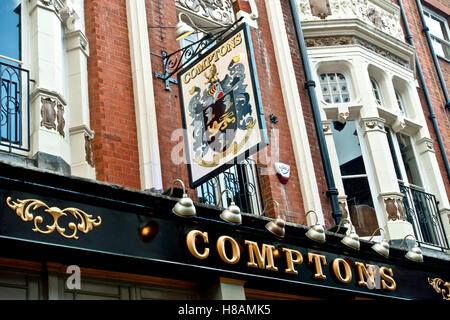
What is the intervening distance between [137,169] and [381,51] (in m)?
7.42

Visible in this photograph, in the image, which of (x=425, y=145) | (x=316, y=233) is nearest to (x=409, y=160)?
(x=425, y=145)

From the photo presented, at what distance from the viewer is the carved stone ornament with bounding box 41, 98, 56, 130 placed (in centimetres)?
823

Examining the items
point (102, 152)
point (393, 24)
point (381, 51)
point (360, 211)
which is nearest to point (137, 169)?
point (102, 152)

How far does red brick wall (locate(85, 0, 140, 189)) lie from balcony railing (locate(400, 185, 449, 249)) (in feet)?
19.6

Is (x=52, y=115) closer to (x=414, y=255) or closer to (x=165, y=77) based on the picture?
(x=165, y=77)

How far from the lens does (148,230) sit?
7820mm

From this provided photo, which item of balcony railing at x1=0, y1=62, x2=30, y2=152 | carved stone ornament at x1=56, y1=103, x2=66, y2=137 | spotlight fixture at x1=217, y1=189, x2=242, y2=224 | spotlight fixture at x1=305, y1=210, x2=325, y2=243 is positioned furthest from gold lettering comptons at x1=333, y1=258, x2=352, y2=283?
balcony railing at x1=0, y1=62, x2=30, y2=152

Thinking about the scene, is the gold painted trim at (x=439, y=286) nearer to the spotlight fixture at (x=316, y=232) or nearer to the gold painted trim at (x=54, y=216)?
the spotlight fixture at (x=316, y=232)

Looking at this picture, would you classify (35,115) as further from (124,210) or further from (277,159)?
(277,159)

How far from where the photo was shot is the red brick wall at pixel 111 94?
9.04 m

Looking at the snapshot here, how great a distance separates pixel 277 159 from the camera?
452 inches

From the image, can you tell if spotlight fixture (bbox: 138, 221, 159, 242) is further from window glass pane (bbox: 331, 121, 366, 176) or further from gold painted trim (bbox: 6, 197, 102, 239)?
window glass pane (bbox: 331, 121, 366, 176)

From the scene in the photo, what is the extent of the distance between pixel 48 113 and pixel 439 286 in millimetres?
7236

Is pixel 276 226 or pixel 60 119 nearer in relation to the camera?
pixel 60 119
